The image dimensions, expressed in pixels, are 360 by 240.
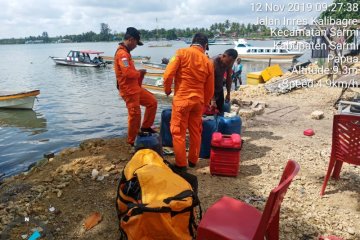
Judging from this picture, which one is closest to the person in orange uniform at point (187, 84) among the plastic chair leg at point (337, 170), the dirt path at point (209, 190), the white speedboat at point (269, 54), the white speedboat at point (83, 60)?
the dirt path at point (209, 190)

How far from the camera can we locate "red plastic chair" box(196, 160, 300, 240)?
2.08 meters

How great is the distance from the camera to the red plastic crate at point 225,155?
4.23 meters

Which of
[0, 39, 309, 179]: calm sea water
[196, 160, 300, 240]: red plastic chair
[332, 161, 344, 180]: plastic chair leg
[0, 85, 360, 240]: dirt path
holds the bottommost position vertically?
[0, 39, 309, 179]: calm sea water

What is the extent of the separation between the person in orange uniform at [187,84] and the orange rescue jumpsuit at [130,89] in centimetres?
93

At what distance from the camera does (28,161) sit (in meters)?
7.50

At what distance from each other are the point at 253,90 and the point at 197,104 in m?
9.10

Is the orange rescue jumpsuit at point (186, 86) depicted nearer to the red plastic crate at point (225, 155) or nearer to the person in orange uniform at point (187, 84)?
the person in orange uniform at point (187, 84)

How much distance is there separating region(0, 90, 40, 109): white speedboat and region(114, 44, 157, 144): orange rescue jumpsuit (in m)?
9.24

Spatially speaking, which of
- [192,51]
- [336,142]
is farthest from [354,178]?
[192,51]

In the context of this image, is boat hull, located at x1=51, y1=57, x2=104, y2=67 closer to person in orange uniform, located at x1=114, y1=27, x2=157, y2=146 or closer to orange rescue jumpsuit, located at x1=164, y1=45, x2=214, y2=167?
person in orange uniform, located at x1=114, y1=27, x2=157, y2=146

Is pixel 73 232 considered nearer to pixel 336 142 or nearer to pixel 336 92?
pixel 336 142

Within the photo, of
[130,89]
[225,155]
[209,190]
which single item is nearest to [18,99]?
[130,89]

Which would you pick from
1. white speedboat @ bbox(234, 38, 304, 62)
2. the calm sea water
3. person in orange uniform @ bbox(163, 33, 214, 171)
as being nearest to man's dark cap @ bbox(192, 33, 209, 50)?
person in orange uniform @ bbox(163, 33, 214, 171)

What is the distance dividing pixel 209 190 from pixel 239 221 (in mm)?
1526
